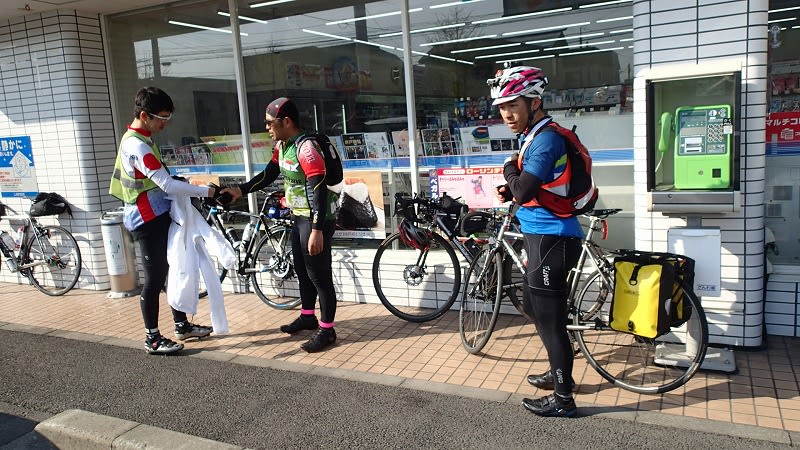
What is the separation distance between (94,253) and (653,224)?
6.11m

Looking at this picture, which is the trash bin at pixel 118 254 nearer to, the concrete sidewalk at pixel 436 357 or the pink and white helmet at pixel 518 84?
the concrete sidewalk at pixel 436 357

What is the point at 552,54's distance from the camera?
5.53 metres

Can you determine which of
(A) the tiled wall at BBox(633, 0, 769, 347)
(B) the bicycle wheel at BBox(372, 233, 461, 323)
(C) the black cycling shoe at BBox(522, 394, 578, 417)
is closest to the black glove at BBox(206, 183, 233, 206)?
(B) the bicycle wheel at BBox(372, 233, 461, 323)

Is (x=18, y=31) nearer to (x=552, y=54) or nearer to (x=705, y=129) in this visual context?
(x=552, y=54)

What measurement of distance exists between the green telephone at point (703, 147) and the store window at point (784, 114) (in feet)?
3.04

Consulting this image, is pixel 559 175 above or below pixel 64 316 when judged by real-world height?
above

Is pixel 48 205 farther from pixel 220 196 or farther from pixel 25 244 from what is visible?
pixel 220 196

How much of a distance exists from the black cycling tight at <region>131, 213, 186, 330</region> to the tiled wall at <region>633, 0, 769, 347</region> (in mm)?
3816

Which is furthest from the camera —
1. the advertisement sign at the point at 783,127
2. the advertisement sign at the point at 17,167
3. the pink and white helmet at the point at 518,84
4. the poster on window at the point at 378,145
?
the advertisement sign at the point at 17,167

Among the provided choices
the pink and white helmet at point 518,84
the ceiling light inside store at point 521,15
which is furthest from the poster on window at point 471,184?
the pink and white helmet at point 518,84

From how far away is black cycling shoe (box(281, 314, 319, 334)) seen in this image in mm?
5395

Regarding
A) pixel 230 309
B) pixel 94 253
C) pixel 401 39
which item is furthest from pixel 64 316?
pixel 401 39

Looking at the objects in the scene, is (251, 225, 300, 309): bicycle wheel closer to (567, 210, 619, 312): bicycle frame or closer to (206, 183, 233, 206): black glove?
(206, 183, 233, 206): black glove

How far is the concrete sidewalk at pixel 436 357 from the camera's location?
145 inches
